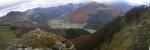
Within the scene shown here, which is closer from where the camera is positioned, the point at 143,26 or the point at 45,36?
the point at 143,26

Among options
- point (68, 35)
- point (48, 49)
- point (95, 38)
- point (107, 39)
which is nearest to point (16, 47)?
point (48, 49)

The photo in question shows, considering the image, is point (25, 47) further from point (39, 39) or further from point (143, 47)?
point (143, 47)

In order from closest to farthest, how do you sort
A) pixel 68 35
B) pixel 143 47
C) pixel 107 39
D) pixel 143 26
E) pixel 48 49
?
pixel 143 47, pixel 143 26, pixel 48 49, pixel 107 39, pixel 68 35

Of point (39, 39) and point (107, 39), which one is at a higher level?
point (39, 39)

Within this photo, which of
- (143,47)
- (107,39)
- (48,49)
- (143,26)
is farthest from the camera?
(107,39)

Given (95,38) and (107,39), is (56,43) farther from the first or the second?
(95,38)

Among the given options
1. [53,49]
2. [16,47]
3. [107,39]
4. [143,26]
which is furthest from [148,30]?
[107,39]

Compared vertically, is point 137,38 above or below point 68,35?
above

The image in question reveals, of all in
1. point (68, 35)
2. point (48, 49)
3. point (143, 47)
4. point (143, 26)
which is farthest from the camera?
point (68, 35)

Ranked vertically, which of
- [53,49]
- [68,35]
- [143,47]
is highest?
[143,47]
